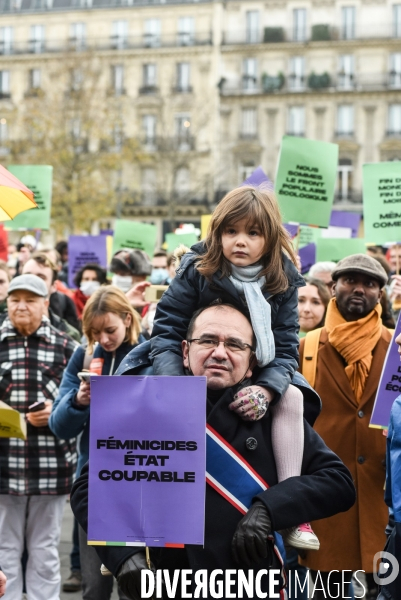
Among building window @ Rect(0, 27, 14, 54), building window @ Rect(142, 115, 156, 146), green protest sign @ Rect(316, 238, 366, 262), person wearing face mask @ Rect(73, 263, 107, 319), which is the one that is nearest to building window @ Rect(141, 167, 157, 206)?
building window @ Rect(142, 115, 156, 146)

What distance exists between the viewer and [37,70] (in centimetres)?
5975

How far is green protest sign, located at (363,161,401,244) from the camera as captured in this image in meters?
7.07

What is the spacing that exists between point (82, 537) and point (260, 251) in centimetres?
248

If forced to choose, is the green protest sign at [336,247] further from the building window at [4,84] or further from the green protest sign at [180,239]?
the building window at [4,84]

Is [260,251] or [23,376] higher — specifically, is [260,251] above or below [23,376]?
above

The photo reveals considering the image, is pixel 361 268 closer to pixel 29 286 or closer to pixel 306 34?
pixel 29 286

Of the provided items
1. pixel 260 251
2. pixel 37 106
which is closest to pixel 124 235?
pixel 260 251

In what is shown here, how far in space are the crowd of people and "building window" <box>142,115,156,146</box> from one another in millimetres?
47193

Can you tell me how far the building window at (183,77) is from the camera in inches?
2235

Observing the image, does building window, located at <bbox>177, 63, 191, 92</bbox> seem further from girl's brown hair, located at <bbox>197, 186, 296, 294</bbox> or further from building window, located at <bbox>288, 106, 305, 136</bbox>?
girl's brown hair, located at <bbox>197, 186, 296, 294</bbox>

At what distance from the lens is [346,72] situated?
2185 inches

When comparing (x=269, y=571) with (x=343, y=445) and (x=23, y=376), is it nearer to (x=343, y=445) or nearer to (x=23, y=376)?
(x=343, y=445)

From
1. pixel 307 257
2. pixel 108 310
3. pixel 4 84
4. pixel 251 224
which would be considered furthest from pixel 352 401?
pixel 4 84

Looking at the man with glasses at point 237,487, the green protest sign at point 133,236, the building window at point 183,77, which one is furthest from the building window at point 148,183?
the man with glasses at point 237,487
